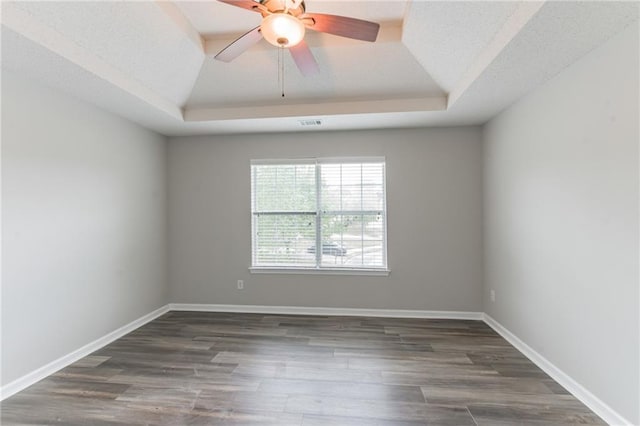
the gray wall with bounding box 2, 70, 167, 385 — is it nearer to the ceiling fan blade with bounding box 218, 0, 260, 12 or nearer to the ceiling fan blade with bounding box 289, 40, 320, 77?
the ceiling fan blade with bounding box 218, 0, 260, 12

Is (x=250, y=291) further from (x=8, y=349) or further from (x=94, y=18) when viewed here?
(x=94, y=18)

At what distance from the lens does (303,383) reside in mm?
2443

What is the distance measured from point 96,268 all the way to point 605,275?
434 centimetres

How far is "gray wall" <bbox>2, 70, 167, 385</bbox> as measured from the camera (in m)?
2.36

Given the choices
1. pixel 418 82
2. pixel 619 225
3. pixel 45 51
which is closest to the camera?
pixel 619 225

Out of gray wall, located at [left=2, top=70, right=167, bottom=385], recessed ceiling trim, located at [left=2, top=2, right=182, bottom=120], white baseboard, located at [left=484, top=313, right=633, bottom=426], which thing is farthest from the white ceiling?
white baseboard, located at [left=484, top=313, right=633, bottom=426]

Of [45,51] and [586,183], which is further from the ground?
[45,51]

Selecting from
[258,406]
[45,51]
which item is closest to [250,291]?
[258,406]

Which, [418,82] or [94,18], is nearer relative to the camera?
[94,18]

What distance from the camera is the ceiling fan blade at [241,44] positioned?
2.02 meters

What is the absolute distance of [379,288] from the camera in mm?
4027

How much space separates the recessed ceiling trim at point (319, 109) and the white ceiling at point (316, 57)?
1cm

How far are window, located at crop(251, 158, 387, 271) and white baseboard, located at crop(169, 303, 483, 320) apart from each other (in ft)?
1.80

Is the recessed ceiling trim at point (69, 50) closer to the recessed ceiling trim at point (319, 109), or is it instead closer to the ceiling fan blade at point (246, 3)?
the recessed ceiling trim at point (319, 109)
